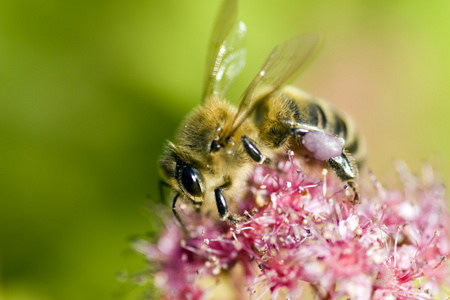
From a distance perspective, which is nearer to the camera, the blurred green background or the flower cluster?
the flower cluster

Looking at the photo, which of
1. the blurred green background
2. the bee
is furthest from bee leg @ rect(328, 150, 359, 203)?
the blurred green background

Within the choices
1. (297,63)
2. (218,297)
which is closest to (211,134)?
(297,63)

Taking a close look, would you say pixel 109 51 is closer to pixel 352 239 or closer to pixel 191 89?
pixel 191 89

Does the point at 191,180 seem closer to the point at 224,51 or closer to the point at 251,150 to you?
the point at 251,150

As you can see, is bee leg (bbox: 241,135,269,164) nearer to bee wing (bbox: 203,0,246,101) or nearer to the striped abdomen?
the striped abdomen

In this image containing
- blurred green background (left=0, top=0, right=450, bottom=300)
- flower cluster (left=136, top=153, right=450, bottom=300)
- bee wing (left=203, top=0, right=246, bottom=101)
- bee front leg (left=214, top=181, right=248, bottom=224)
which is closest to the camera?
flower cluster (left=136, top=153, right=450, bottom=300)

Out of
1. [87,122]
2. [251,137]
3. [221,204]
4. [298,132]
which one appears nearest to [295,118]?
[298,132]
